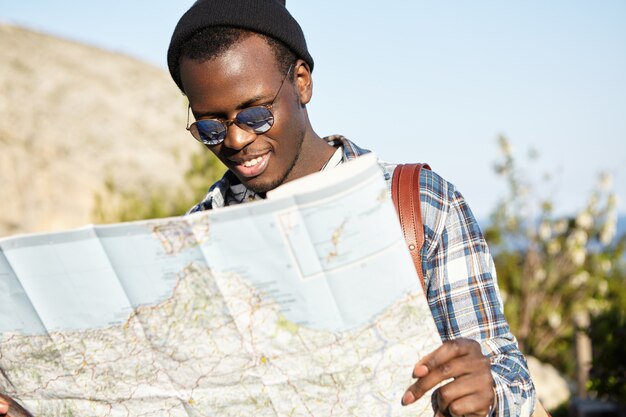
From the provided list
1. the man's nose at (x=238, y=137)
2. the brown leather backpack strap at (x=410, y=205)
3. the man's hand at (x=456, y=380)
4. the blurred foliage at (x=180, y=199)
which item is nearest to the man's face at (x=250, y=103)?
the man's nose at (x=238, y=137)

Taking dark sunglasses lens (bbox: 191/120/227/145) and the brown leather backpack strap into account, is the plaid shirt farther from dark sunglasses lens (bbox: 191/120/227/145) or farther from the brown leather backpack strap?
dark sunglasses lens (bbox: 191/120/227/145)

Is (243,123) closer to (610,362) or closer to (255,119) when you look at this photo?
(255,119)

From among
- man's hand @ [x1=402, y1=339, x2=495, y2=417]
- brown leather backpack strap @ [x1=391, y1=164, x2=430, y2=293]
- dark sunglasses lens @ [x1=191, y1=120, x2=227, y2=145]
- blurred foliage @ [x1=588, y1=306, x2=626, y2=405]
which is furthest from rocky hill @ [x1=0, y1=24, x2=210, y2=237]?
man's hand @ [x1=402, y1=339, x2=495, y2=417]

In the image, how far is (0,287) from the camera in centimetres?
147

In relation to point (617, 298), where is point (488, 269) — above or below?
above

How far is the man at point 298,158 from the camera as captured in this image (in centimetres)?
132

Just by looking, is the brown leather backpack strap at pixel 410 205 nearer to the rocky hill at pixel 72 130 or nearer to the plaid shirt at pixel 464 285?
the plaid shirt at pixel 464 285

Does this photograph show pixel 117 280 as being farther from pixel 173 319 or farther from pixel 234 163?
pixel 234 163

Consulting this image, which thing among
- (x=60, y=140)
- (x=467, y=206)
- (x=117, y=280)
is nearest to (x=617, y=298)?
(x=467, y=206)

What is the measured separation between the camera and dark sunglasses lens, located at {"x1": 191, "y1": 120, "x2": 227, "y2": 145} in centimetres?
173

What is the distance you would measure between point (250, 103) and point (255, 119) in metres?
0.04

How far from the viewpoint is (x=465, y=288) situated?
151 cm

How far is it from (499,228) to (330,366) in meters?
7.92

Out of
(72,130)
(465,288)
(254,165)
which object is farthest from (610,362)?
(72,130)
